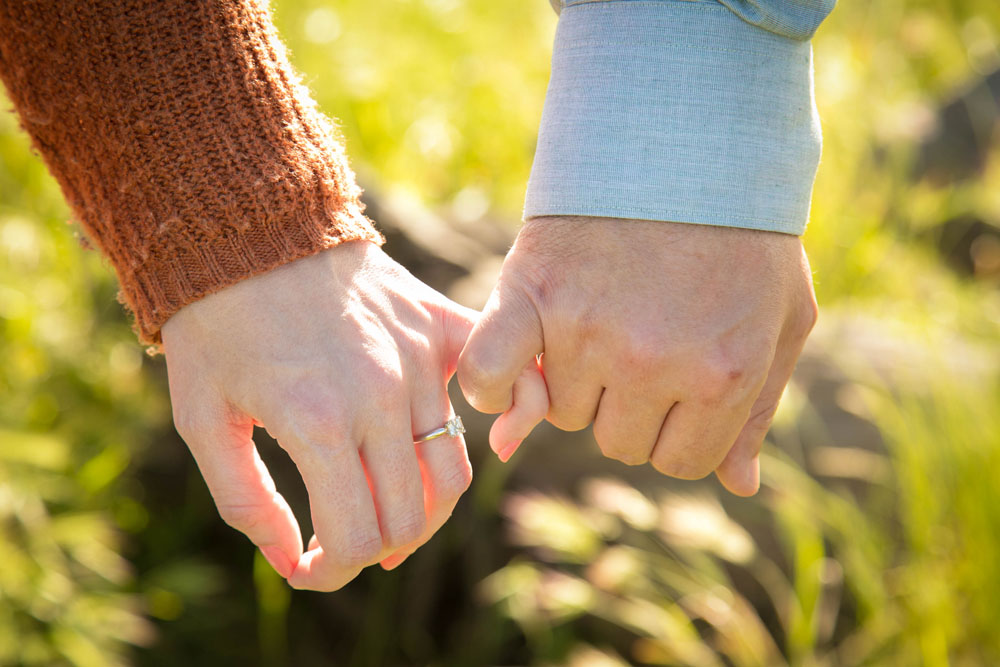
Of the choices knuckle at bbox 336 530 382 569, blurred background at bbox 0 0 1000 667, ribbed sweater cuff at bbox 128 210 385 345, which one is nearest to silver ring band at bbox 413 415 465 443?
knuckle at bbox 336 530 382 569

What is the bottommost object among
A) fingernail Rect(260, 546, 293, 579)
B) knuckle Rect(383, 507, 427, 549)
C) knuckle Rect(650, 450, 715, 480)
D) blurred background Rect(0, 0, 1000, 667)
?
blurred background Rect(0, 0, 1000, 667)

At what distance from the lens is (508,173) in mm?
3717

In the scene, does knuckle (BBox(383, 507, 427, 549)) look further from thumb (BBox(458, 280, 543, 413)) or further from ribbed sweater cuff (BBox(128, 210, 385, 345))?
ribbed sweater cuff (BBox(128, 210, 385, 345))

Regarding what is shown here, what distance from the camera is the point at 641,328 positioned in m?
0.90

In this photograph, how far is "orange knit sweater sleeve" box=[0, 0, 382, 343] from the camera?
0.88 meters

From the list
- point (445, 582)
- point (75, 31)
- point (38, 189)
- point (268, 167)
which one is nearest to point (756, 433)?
point (268, 167)

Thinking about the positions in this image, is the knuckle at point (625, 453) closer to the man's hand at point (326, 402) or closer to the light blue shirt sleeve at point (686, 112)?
the man's hand at point (326, 402)

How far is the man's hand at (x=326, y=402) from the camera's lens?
870 mm

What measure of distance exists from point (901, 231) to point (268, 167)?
3.25 meters

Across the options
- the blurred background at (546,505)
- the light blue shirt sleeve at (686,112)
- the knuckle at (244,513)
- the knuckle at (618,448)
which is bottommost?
the blurred background at (546,505)

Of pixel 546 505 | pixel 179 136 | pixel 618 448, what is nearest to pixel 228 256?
pixel 179 136

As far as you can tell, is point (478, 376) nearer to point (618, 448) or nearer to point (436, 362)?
point (436, 362)

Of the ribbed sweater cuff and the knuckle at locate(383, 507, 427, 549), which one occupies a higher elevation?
the ribbed sweater cuff

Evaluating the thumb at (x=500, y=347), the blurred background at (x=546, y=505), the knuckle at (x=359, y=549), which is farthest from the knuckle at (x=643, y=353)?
the blurred background at (x=546, y=505)
